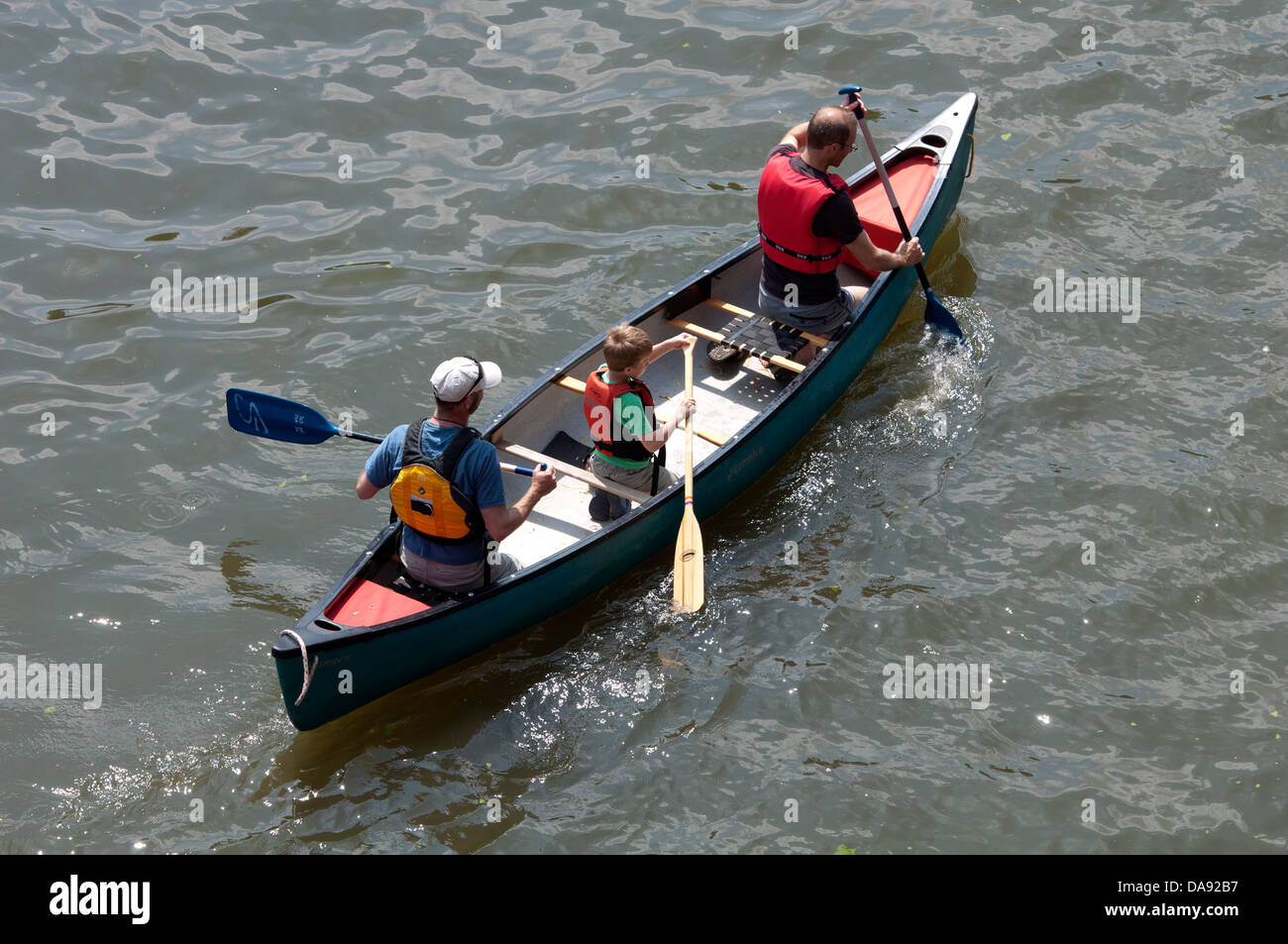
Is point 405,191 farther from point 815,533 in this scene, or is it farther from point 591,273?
point 815,533

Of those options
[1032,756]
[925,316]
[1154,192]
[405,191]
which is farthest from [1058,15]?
[1032,756]

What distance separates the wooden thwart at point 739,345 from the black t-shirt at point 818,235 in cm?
51

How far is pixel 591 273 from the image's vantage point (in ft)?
34.1

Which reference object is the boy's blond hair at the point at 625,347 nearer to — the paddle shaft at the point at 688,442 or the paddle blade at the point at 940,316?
the paddle shaft at the point at 688,442

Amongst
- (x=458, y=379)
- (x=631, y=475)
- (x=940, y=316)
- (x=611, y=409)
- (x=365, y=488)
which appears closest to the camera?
(x=458, y=379)

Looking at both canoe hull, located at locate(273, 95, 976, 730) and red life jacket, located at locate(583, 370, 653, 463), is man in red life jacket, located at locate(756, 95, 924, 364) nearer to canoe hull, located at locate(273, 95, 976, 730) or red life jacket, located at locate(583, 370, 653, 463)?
canoe hull, located at locate(273, 95, 976, 730)

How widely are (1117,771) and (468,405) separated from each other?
162 inches

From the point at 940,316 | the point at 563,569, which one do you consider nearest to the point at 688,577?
the point at 563,569

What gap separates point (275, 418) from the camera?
7.68m

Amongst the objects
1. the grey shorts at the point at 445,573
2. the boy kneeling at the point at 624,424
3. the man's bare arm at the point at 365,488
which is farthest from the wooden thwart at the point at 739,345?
the man's bare arm at the point at 365,488

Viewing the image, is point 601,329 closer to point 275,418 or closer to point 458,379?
point 275,418

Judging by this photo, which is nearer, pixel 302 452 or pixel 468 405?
pixel 468 405

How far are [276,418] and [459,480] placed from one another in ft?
6.00

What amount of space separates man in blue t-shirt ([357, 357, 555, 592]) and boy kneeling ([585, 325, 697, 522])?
80cm
